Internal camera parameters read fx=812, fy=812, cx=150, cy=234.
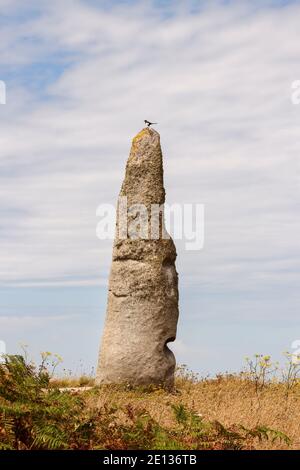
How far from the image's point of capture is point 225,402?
1537 cm

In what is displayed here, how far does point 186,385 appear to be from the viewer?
19344 millimetres

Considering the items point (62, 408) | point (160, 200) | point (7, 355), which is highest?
point (160, 200)

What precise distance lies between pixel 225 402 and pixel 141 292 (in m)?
3.14

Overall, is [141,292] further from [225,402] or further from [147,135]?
[147,135]

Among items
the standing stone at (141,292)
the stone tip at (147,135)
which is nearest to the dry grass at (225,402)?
the standing stone at (141,292)

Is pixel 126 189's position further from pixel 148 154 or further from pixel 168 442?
pixel 168 442

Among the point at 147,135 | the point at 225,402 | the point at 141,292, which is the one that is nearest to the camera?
the point at 225,402

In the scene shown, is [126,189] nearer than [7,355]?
No

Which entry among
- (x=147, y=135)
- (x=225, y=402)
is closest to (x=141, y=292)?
(x=225, y=402)

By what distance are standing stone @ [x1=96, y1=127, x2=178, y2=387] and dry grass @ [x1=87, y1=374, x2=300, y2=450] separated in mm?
552

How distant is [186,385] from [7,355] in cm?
1112
